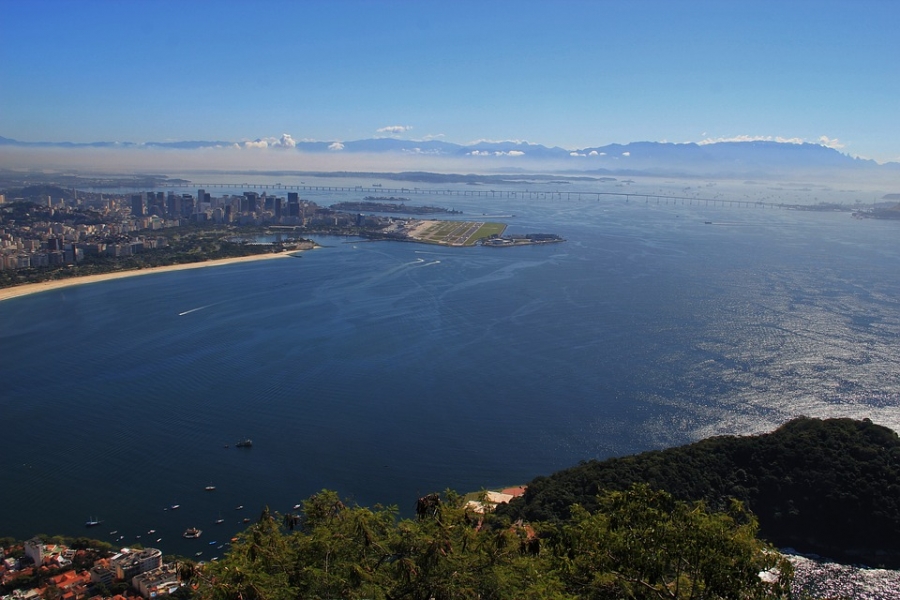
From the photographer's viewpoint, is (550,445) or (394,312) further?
(394,312)

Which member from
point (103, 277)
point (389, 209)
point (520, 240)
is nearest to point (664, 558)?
point (103, 277)

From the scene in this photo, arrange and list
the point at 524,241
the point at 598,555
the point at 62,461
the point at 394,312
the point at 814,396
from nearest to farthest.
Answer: the point at 598,555 < the point at 62,461 < the point at 814,396 < the point at 394,312 < the point at 524,241

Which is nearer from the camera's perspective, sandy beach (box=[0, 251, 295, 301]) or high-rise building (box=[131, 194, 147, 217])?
sandy beach (box=[0, 251, 295, 301])

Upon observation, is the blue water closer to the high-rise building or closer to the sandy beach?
the sandy beach

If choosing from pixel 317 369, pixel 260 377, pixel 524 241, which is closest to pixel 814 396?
pixel 317 369

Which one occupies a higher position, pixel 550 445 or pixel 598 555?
pixel 598 555

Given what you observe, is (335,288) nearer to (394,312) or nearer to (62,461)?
(394,312)

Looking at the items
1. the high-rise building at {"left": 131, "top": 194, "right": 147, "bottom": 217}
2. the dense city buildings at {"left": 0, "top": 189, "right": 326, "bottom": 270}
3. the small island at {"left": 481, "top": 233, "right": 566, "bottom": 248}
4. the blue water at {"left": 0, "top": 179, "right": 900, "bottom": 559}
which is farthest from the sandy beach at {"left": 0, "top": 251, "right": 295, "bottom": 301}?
the high-rise building at {"left": 131, "top": 194, "right": 147, "bottom": 217}
